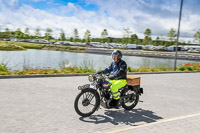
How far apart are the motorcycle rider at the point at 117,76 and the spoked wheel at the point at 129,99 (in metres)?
0.33

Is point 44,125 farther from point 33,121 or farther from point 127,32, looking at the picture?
point 127,32

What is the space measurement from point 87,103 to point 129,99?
4.57 ft

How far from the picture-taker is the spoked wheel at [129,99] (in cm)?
599

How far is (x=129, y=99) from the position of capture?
6.07 meters

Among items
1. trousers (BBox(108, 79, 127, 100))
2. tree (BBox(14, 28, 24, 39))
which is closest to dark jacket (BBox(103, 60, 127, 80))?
trousers (BBox(108, 79, 127, 100))

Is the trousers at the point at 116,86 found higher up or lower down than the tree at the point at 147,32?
lower down

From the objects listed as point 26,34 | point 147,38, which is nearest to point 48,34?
point 26,34

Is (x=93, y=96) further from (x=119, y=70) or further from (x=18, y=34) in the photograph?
(x=18, y=34)

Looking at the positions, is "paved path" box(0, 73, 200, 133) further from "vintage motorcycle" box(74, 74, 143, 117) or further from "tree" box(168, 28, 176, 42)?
"tree" box(168, 28, 176, 42)

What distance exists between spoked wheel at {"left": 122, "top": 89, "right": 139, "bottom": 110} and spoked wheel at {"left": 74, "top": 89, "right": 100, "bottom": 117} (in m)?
0.96

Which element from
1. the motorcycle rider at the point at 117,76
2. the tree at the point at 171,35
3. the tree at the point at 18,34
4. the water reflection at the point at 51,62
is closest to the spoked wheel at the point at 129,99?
the motorcycle rider at the point at 117,76

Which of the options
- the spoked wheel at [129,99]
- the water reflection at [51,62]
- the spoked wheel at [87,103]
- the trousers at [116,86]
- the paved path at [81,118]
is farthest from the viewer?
the water reflection at [51,62]

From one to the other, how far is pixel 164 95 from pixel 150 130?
4.23 m

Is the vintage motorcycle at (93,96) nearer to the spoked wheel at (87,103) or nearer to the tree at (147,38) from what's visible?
the spoked wheel at (87,103)
